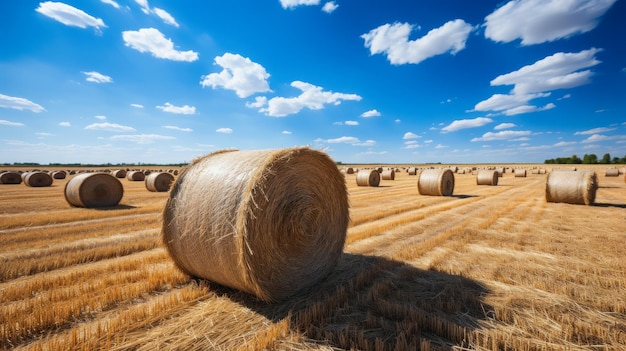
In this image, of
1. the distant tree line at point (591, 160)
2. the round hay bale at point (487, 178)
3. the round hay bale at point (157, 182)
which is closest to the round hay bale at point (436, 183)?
the round hay bale at point (487, 178)

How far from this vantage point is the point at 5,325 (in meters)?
3.18

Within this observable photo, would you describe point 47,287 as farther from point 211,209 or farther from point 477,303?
point 477,303

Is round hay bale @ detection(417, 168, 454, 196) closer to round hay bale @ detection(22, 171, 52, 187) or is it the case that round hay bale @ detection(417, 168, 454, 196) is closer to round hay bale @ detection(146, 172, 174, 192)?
round hay bale @ detection(146, 172, 174, 192)

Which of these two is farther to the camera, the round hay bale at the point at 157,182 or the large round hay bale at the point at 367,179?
the large round hay bale at the point at 367,179

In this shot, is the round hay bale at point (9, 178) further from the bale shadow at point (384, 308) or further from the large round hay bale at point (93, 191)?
the bale shadow at point (384, 308)

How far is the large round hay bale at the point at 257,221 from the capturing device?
393 cm

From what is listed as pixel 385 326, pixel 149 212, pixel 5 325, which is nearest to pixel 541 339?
pixel 385 326

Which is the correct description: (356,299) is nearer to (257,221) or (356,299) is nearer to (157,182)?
(257,221)

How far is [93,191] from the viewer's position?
13164mm

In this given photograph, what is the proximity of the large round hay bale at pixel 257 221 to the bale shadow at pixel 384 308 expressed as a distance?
1.06ft

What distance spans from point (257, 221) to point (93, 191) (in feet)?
42.0

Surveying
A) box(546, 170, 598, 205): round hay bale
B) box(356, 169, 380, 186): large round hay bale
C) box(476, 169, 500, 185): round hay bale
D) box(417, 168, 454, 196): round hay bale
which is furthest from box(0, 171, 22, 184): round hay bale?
box(476, 169, 500, 185): round hay bale

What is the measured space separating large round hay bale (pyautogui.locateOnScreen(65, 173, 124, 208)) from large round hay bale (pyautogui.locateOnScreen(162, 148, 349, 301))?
1085cm

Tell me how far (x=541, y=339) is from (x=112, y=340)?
441 cm
